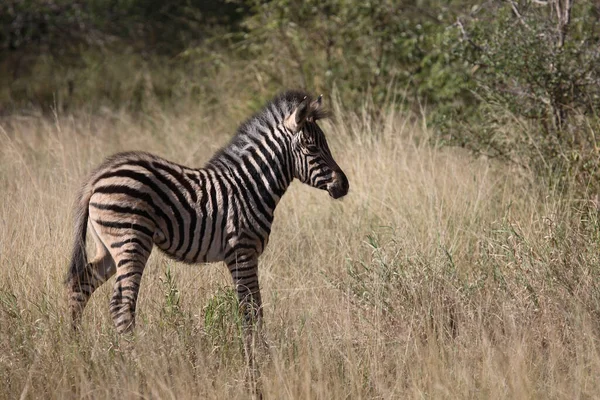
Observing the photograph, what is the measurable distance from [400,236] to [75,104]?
9.01 metres

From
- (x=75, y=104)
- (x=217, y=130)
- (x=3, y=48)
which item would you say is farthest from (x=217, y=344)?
(x=3, y=48)

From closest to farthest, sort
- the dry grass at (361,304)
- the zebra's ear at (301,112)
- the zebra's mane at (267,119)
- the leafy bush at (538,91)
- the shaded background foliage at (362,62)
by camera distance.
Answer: the dry grass at (361,304) < the zebra's ear at (301,112) < the zebra's mane at (267,119) < the leafy bush at (538,91) < the shaded background foliage at (362,62)

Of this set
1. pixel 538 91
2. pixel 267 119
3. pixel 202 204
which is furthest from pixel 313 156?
pixel 538 91

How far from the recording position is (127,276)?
497cm

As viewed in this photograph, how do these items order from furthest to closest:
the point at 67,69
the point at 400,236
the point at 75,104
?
the point at 67,69
the point at 75,104
the point at 400,236

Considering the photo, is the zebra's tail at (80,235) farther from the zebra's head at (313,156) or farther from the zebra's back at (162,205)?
the zebra's head at (313,156)

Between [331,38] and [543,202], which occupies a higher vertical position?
[331,38]

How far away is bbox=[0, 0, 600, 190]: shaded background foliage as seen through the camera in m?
7.72

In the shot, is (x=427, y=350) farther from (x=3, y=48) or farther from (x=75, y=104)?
(x=3, y=48)

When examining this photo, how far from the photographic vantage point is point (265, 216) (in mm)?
5559

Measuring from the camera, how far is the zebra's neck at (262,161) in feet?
18.5

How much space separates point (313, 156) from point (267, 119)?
16.6 inches

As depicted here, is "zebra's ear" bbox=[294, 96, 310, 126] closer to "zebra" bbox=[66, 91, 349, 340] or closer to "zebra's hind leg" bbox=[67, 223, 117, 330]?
"zebra" bbox=[66, 91, 349, 340]

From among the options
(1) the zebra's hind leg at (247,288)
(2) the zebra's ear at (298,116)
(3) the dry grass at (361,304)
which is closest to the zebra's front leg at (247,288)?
(1) the zebra's hind leg at (247,288)
